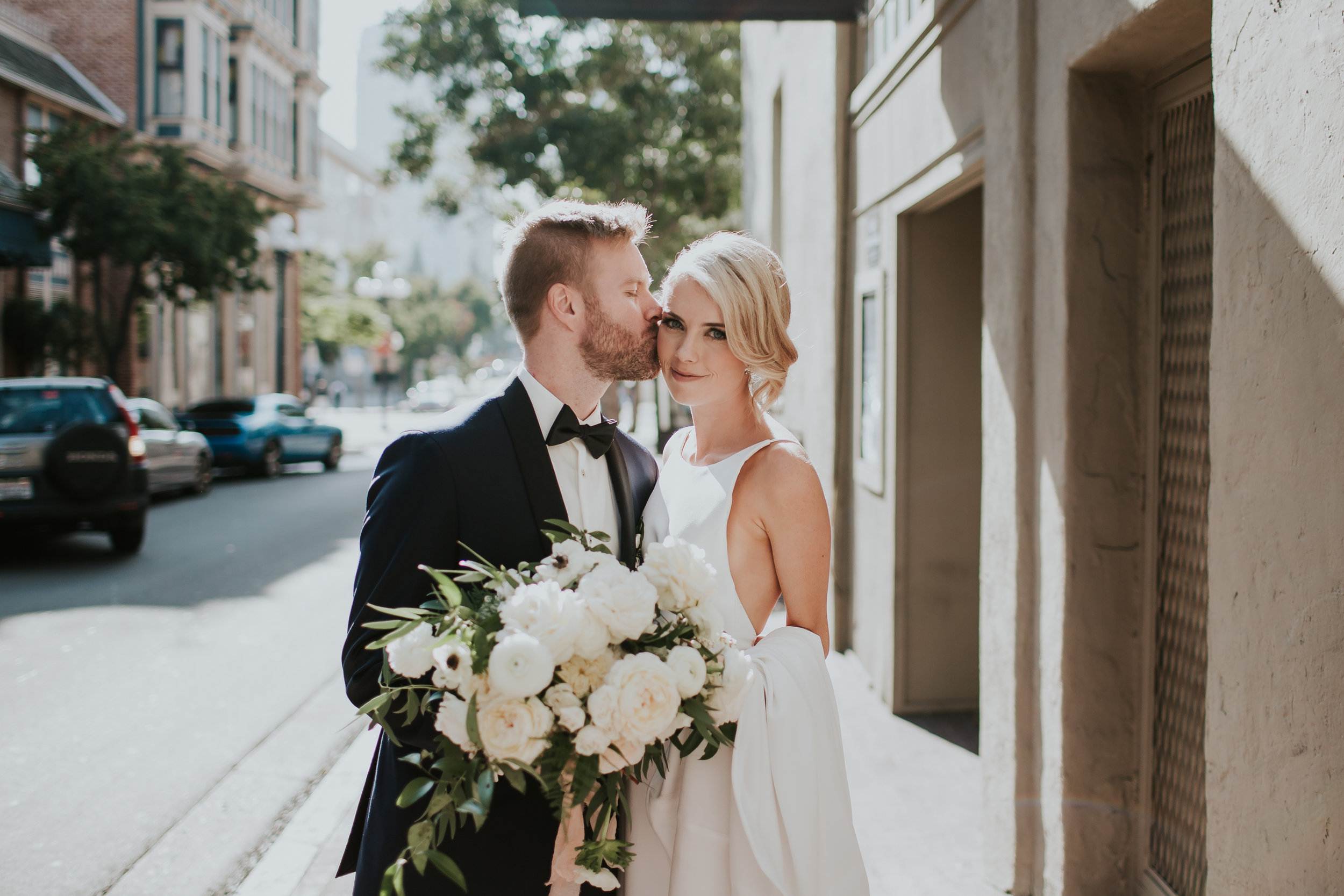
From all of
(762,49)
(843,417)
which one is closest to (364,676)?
(843,417)

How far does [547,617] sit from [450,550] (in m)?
0.52

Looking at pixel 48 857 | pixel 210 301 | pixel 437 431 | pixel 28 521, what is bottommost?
pixel 48 857

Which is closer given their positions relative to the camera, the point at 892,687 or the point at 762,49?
the point at 892,687

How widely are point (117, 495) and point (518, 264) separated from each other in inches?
387

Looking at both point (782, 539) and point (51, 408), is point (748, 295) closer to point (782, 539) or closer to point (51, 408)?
point (782, 539)

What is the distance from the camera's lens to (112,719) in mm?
5980

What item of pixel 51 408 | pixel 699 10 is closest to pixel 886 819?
pixel 699 10

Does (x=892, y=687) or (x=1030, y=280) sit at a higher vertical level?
(x=1030, y=280)

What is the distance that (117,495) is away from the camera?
10727mm

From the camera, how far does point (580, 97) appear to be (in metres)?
21.7

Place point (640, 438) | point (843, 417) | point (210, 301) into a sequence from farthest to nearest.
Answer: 1. point (640, 438)
2. point (210, 301)
3. point (843, 417)

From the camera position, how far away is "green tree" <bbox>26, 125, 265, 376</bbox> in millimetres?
19906

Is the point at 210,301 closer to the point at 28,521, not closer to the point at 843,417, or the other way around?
the point at 28,521

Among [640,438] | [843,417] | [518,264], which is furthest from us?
[640,438]
